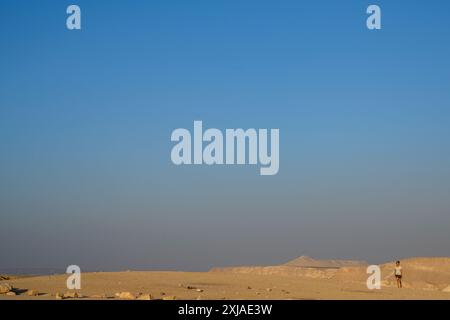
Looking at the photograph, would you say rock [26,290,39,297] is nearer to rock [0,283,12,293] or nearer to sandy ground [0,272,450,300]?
sandy ground [0,272,450,300]

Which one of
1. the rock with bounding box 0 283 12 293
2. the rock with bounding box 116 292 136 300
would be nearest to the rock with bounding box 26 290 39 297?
the rock with bounding box 0 283 12 293

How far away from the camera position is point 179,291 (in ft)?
69.3

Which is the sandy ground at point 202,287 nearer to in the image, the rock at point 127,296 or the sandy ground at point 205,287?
the sandy ground at point 205,287

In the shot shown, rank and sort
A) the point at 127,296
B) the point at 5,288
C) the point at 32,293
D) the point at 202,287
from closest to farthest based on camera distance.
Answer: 1. the point at 127,296
2. the point at 32,293
3. the point at 5,288
4. the point at 202,287

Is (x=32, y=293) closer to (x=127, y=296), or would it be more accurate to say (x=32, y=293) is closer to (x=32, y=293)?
(x=32, y=293)

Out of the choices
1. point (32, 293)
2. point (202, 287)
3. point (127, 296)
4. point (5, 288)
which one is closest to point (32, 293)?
point (32, 293)

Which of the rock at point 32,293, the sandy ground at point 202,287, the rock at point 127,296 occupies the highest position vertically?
the rock at point 127,296

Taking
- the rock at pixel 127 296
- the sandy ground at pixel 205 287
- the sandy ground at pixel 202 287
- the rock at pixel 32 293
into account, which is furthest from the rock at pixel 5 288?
the rock at pixel 127 296

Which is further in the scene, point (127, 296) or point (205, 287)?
point (205, 287)

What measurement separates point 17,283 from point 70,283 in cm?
202

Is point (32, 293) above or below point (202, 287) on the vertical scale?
above

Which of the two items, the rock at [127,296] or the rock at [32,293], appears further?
the rock at [32,293]
